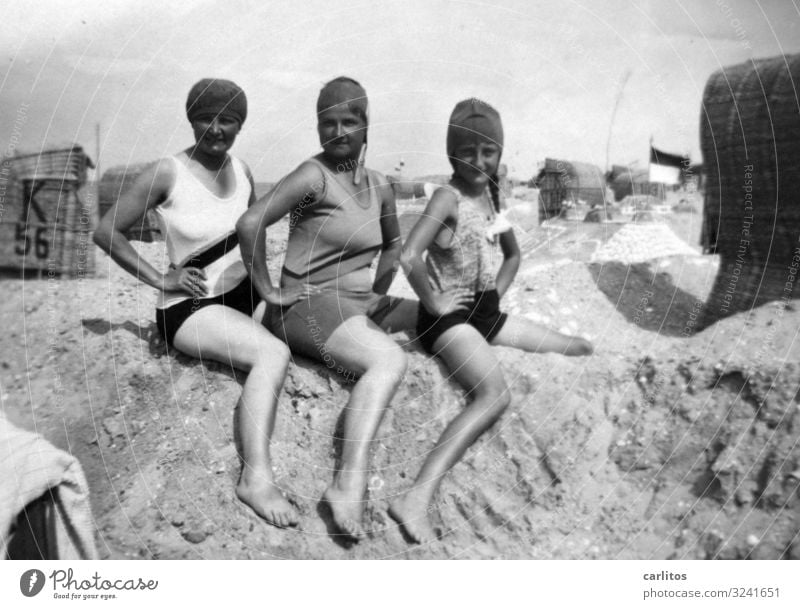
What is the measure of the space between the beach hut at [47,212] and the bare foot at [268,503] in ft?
3.03

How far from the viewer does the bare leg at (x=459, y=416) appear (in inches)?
65.5

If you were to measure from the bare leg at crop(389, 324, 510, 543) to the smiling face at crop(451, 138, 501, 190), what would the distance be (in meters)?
0.39

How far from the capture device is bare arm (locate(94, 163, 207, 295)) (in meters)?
1.71

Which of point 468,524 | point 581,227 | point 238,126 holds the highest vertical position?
point 238,126

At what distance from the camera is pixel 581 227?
91.1 inches

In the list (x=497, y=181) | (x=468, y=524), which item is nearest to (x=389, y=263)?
(x=497, y=181)

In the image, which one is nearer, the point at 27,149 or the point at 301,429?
the point at 301,429

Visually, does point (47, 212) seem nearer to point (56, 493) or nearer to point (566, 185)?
point (56, 493)

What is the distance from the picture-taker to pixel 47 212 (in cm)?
198

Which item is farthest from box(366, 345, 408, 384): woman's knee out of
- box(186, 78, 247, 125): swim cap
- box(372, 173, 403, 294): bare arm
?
box(186, 78, 247, 125): swim cap

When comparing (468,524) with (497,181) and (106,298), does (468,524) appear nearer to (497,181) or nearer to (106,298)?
(497,181)

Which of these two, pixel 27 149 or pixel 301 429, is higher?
pixel 27 149

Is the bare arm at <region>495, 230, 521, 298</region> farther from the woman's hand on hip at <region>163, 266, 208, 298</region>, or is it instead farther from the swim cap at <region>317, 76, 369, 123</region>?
the woman's hand on hip at <region>163, 266, 208, 298</region>
